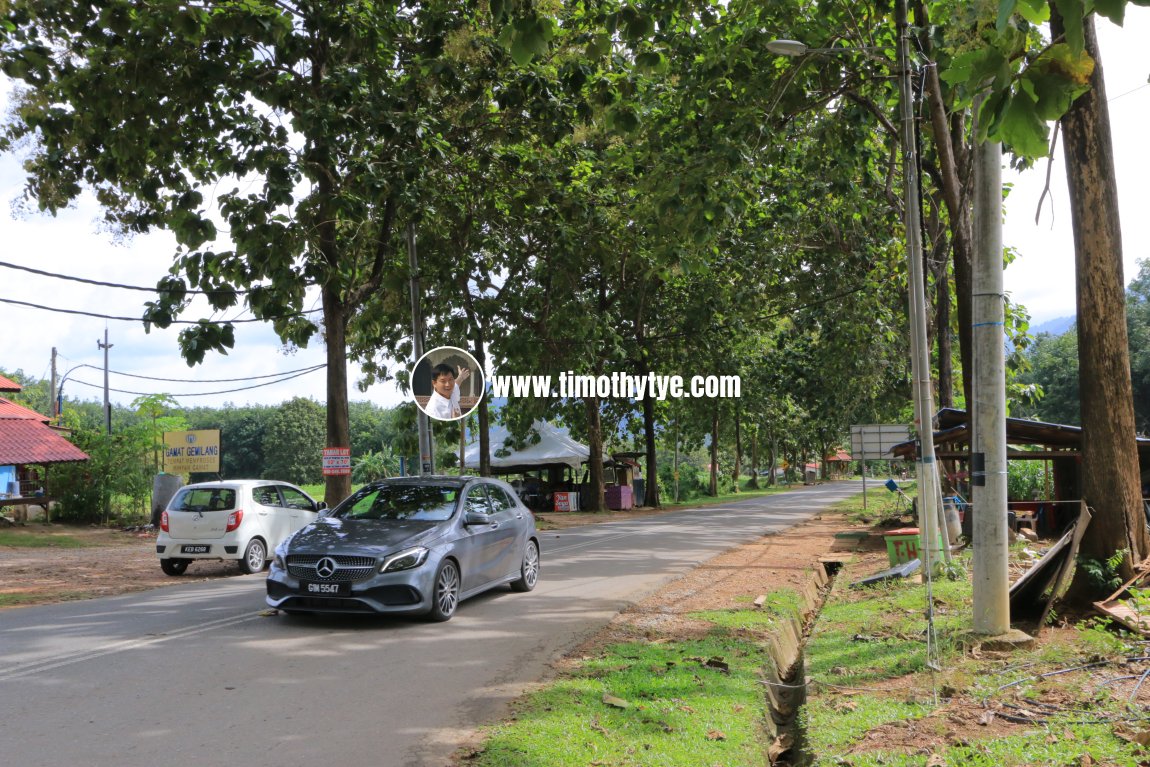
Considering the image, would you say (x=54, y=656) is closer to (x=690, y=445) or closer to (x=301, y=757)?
(x=301, y=757)

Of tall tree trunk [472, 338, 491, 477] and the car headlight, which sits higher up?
tall tree trunk [472, 338, 491, 477]

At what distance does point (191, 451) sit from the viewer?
27.9 metres

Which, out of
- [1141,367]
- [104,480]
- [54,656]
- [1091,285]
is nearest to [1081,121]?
[1091,285]

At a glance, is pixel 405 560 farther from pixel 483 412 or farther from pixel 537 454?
pixel 537 454

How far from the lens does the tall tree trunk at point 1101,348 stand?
325 inches

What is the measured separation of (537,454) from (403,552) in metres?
29.0

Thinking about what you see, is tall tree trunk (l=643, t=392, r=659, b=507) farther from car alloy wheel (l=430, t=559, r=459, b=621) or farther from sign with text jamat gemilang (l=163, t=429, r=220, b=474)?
car alloy wheel (l=430, t=559, r=459, b=621)

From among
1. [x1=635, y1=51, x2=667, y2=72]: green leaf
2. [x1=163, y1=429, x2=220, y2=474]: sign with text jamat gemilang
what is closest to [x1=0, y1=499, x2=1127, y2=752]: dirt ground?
[x1=163, y1=429, x2=220, y2=474]: sign with text jamat gemilang

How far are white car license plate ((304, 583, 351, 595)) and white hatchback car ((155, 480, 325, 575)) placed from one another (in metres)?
6.10

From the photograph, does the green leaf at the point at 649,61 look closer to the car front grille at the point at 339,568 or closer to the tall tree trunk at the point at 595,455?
the car front grille at the point at 339,568

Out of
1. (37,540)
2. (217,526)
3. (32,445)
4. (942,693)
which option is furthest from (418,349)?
(32,445)

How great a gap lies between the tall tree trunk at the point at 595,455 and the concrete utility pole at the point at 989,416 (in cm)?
2525

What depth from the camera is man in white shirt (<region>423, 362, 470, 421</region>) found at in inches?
725

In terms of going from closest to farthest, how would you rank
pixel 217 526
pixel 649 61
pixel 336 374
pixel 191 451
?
pixel 649 61 < pixel 217 526 < pixel 336 374 < pixel 191 451
